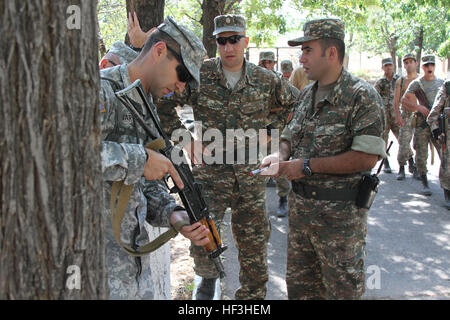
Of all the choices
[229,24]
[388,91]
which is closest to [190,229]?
[229,24]

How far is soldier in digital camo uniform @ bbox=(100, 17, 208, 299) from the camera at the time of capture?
6.40 ft

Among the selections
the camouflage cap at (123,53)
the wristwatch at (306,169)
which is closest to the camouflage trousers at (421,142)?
the wristwatch at (306,169)

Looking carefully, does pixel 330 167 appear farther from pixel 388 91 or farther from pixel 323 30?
pixel 388 91

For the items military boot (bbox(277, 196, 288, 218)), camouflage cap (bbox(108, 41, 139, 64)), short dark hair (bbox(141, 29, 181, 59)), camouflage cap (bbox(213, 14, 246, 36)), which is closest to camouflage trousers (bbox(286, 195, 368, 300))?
short dark hair (bbox(141, 29, 181, 59))

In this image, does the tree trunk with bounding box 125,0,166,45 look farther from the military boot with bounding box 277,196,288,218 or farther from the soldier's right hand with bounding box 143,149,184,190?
the soldier's right hand with bounding box 143,149,184,190

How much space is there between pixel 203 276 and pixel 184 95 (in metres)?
1.53

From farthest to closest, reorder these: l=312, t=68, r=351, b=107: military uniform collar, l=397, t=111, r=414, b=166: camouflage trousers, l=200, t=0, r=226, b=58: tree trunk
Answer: l=397, t=111, r=414, b=166: camouflage trousers → l=200, t=0, r=226, b=58: tree trunk → l=312, t=68, r=351, b=107: military uniform collar

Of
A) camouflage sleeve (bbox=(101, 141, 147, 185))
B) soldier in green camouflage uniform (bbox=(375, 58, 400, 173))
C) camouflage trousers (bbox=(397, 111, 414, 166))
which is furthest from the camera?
soldier in green camouflage uniform (bbox=(375, 58, 400, 173))

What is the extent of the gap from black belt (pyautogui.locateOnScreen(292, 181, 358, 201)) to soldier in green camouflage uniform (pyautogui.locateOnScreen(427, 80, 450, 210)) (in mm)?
4305

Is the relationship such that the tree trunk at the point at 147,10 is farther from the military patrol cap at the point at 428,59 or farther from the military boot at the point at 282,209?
the military patrol cap at the point at 428,59

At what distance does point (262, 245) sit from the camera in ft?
12.5

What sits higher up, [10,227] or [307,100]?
[307,100]
